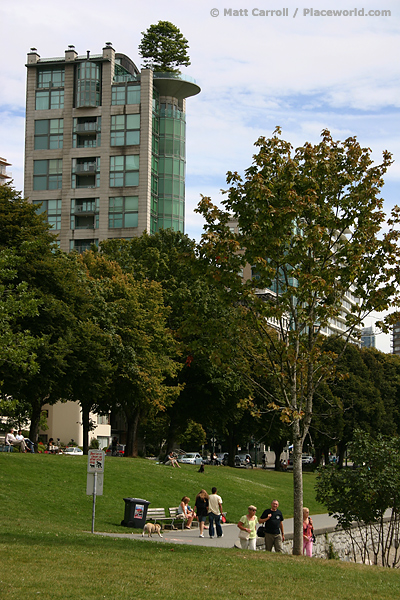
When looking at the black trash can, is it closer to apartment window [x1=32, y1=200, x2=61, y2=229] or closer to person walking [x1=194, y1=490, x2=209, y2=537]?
person walking [x1=194, y1=490, x2=209, y2=537]

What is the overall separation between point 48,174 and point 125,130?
36.4 ft

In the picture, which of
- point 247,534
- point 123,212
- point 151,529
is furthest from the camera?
point 123,212

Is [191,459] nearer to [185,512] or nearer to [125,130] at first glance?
[125,130]

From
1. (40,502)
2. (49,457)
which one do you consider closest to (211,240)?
(40,502)

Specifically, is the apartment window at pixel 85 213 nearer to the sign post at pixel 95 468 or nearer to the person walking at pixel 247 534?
the sign post at pixel 95 468

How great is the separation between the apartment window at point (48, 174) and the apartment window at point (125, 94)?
34.0 feet

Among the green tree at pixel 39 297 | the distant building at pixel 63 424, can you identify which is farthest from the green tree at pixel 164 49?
the green tree at pixel 39 297

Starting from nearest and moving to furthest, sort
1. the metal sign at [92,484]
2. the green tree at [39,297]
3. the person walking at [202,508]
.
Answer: the metal sign at [92,484] < the person walking at [202,508] < the green tree at [39,297]

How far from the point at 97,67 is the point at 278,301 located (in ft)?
265

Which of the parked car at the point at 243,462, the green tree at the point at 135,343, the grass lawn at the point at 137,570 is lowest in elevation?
the parked car at the point at 243,462

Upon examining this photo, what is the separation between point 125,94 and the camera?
91.4 m

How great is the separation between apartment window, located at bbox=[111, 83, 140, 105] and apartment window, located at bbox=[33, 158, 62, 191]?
10.4 meters

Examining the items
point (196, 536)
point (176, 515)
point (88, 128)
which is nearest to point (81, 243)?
point (88, 128)

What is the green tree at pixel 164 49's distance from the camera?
310 feet
